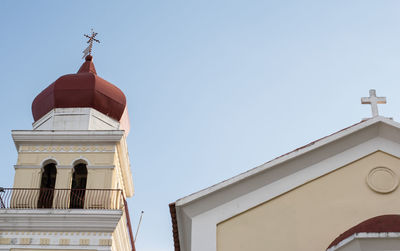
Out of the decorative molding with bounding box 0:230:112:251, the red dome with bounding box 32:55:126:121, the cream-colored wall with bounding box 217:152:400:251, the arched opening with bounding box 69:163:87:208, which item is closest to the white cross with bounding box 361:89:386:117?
the cream-colored wall with bounding box 217:152:400:251

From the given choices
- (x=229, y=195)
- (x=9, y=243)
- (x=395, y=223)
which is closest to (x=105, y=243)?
(x=9, y=243)

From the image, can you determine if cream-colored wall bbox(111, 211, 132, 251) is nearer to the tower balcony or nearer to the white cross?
the tower balcony

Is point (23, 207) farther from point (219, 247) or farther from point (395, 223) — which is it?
point (395, 223)

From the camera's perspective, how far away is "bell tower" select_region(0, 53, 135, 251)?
1839 centimetres

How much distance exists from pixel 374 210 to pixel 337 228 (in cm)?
56

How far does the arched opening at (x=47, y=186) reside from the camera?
1950cm

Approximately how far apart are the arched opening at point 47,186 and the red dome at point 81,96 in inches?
78.4

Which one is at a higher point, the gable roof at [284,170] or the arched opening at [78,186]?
the arched opening at [78,186]

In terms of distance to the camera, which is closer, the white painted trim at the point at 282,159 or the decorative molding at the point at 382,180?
the decorative molding at the point at 382,180

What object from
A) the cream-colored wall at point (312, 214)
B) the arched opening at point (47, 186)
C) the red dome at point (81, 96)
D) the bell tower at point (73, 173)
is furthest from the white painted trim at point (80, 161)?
the cream-colored wall at point (312, 214)

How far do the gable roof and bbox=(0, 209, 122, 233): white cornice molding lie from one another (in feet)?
26.3

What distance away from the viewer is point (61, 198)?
64.0 feet

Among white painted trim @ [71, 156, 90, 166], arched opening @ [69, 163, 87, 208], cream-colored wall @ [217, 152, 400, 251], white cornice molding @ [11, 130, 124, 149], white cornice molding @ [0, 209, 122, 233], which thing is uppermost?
white cornice molding @ [11, 130, 124, 149]

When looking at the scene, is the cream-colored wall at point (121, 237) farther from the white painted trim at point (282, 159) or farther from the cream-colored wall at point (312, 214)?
the cream-colored wall at point (312, 214)
